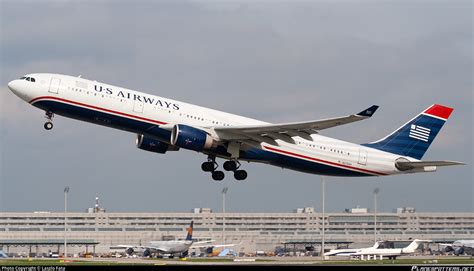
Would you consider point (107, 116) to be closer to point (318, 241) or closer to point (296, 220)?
point (318, 241)

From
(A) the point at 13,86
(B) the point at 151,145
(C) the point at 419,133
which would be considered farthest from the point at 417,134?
(A) the point at 13,86

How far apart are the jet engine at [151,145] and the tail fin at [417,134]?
13.8 m

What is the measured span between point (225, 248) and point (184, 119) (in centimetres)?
5224

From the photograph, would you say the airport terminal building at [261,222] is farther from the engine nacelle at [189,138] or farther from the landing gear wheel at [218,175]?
the engine nacelle at [189,138]

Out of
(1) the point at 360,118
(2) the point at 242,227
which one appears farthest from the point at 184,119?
(2) the point at 242,227

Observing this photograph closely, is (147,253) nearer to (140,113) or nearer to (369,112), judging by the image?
(140,113)

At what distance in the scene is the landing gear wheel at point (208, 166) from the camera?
59.6 metres

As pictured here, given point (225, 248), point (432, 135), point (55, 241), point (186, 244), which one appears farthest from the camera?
point (55, 241)

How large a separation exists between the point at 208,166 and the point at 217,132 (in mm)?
3905

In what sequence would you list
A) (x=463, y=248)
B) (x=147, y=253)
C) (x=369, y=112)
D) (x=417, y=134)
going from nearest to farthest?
(x=369, y=112) < (x=417, y=134) < (x=147, y=253) < (x=463, y=248)

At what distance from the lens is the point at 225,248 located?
10656 cm

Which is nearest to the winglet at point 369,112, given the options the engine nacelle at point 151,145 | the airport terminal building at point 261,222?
the engine nacelle at point 151,145

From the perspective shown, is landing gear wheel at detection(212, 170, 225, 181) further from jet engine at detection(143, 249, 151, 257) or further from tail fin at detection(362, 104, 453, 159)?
jet engine at detection(143, 249, 151, 257)

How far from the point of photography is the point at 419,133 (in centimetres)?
6391
